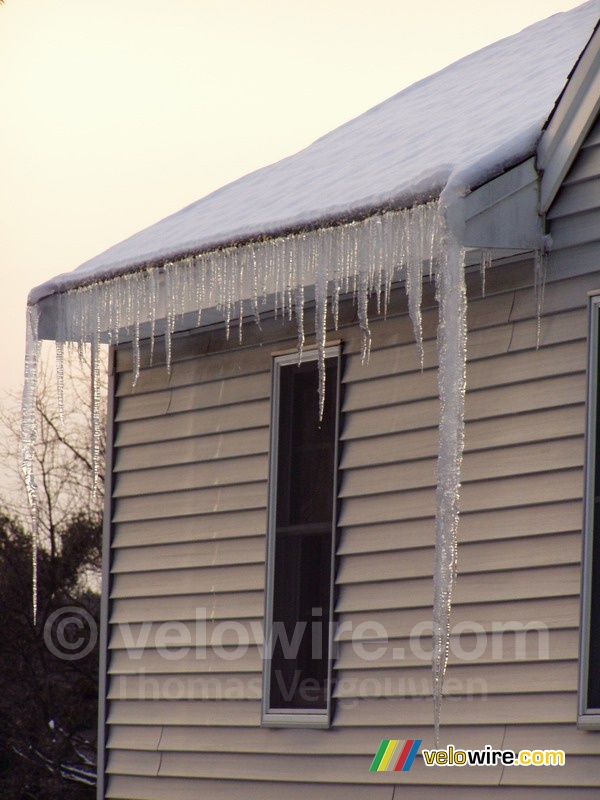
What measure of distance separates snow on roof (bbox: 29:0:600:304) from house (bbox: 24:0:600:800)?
1.0 inches

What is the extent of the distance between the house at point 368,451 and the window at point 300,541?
0.05ft

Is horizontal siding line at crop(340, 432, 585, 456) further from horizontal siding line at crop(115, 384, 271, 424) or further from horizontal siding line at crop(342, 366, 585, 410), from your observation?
horizontal siding line at crop(115, 384, 271, 424)

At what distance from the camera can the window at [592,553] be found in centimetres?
556

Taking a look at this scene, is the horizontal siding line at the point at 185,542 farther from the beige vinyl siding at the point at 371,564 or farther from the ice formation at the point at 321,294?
the ice formation at the point at 321,294

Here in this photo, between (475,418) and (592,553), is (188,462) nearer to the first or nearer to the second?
(475,418)

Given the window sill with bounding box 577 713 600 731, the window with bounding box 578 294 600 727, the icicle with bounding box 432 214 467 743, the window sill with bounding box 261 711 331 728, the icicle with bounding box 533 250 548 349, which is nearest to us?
the window sill with bounding box 577 713 600 731

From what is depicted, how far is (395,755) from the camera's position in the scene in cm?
650

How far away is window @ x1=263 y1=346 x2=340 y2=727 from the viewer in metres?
7.16

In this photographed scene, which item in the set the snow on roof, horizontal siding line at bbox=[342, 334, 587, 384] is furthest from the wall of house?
the snow on roof

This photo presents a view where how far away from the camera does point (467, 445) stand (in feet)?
20.8

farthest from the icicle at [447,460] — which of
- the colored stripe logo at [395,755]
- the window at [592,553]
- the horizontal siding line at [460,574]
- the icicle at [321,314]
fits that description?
the icicle at [321,314]

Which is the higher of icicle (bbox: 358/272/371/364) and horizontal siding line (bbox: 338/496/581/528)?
icicle (bbox: 358/272/371/364)

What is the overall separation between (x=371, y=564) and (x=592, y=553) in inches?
57.8


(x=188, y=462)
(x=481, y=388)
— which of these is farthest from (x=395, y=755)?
(x=188, y=462)
